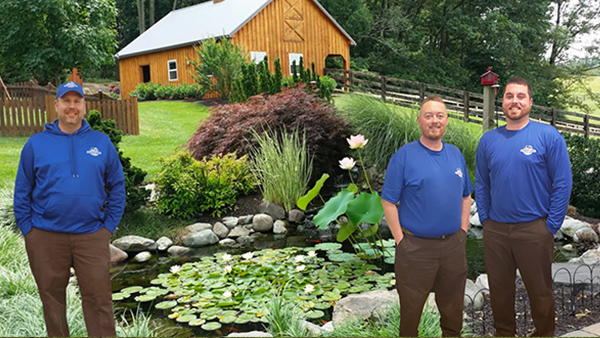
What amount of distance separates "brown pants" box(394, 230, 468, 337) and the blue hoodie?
179cm

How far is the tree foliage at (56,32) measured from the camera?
19625 mm

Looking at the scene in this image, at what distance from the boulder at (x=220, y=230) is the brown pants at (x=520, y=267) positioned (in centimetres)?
507

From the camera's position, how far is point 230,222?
325 inches

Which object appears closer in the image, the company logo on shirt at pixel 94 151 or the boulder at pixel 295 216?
the company logo on shirt at pixel 94 151

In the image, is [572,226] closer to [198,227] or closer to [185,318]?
[198,227]

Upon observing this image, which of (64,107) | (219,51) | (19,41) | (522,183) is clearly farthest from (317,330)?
(19,41)

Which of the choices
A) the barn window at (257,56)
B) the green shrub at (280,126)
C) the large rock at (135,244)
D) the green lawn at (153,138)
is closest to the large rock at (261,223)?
the green shrub at (280,126)

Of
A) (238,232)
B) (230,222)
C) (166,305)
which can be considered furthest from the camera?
(230,222)

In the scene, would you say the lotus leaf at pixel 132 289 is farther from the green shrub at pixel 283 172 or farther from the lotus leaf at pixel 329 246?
→ the green shrub at pixel 283 172

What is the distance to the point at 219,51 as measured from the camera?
2116 centimetres

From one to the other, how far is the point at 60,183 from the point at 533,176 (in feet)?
8.82

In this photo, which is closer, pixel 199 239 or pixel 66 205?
pixel 66 205

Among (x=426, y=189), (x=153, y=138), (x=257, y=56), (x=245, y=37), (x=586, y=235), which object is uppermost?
(x=245, y=37)

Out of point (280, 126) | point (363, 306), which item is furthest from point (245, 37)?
point (363, 306)
